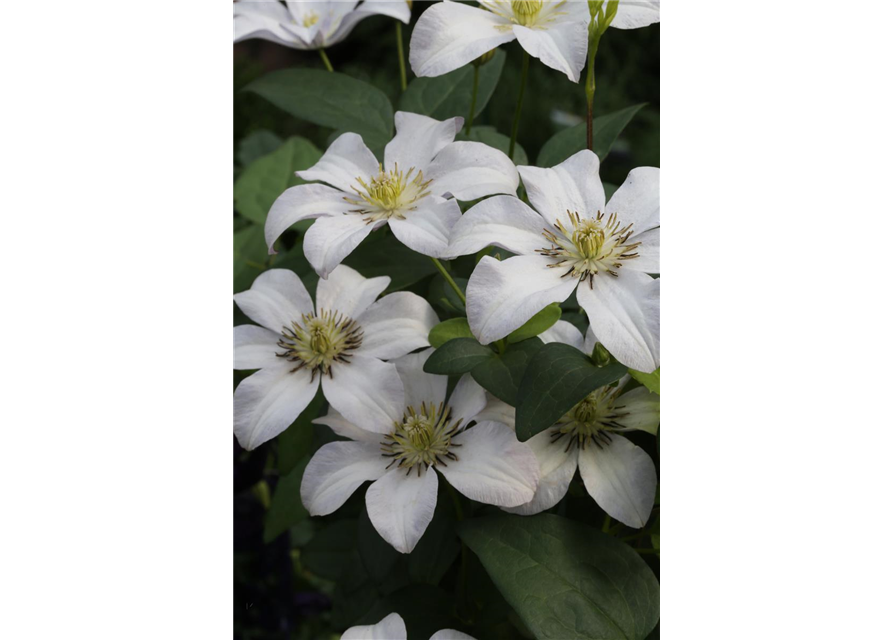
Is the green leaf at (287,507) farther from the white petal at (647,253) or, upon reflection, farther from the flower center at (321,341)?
the white petal at (647,253)

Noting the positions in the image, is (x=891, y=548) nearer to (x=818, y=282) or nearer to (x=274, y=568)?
(x=818, y=282)

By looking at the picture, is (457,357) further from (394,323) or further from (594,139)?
(594,139)

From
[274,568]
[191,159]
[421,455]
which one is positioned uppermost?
[191,159]

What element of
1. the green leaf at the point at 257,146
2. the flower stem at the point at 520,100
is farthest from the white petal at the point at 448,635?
the green leaf at the point at 257,146

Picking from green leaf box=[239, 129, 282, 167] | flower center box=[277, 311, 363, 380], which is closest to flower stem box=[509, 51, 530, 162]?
flower center box=[277, 311, 363, 380]

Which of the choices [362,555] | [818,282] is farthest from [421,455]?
[818,282]
